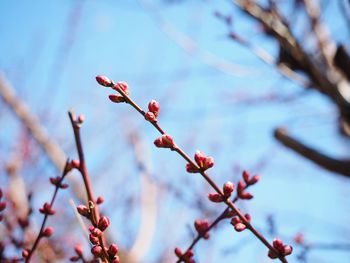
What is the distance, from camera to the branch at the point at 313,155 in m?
1.89

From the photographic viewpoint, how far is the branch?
1895 mm

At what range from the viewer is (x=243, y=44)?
1.91 m

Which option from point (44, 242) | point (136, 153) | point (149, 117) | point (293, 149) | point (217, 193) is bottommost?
point (217, 193)

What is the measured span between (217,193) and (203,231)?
23 cm

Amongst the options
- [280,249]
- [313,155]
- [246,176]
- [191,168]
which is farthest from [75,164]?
[313,155]

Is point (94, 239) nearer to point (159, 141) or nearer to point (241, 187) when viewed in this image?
point (159, 141)

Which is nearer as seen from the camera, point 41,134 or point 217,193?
point 217,193

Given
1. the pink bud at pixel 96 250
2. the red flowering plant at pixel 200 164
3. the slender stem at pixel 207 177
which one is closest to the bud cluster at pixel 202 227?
the red flowering plant at pixel 200 164

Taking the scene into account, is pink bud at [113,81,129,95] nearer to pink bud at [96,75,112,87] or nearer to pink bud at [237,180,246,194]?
pink bud at [96,75,112,87]

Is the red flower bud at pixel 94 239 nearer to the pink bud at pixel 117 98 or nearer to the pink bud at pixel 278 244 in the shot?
the pink bud at pixel 117 98

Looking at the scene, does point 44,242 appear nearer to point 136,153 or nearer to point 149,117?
point 149,117

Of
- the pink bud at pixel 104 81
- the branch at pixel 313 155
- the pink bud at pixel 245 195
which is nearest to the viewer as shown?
the pink bud at pixel 104 81

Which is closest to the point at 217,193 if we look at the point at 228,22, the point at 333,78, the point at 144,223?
the point at 228,22

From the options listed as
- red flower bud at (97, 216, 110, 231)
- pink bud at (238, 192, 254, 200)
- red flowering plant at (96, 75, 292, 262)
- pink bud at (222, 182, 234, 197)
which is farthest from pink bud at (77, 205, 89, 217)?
pink bud at (238, 192, 254, 200)
